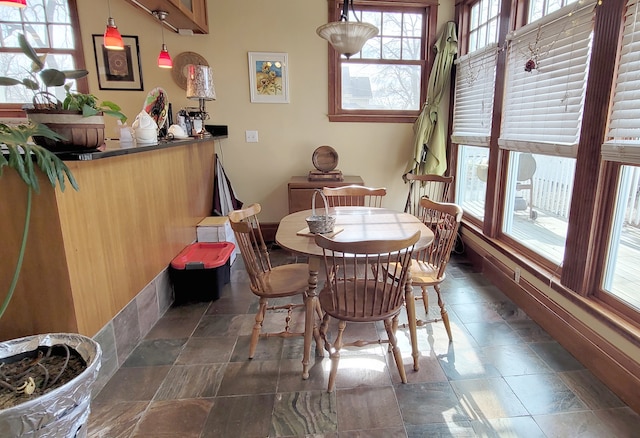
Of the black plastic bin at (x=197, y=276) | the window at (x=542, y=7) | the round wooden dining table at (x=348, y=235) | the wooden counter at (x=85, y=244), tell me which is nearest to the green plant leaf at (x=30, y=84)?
the wooden counter at (x=85, y=244)

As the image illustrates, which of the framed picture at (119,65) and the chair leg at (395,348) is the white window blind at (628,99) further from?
the framed picture at (119,65)

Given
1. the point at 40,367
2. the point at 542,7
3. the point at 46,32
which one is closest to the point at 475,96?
the point at 542,7

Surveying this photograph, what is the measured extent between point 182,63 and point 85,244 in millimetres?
2564

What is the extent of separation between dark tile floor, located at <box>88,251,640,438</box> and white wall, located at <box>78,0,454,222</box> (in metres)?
1.99

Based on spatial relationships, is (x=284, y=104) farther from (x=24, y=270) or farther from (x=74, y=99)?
(x=24, y=270)

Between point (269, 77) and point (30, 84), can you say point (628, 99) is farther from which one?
point (269, 77)

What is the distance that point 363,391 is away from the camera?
1809 mm

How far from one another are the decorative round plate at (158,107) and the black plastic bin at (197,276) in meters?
1.05

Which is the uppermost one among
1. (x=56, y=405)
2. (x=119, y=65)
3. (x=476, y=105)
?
(x=119, y=65)

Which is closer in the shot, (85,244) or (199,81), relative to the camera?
(85,244)

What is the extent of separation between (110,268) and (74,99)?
84cm

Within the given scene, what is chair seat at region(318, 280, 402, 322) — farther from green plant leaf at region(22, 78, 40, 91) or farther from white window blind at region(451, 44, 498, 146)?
white window blind at region(451, 44, 498, 146)

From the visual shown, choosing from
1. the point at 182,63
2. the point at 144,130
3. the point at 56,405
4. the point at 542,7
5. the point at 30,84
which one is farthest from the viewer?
the point at 182,63

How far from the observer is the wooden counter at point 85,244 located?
5.00 ft
